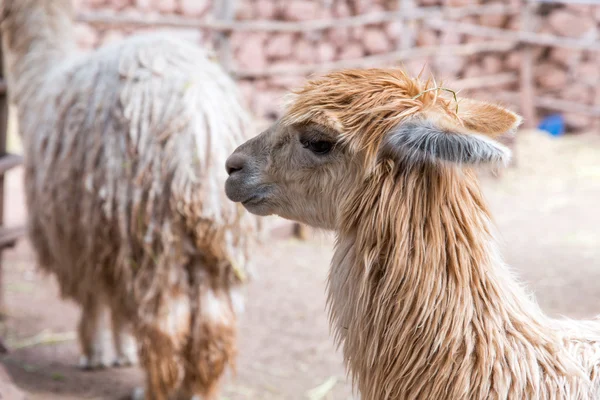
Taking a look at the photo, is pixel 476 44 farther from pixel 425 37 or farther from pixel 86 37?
pixel 86 37

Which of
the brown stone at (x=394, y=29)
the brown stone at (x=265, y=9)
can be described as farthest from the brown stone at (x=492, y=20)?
the brown stone at (x=265, y=9)

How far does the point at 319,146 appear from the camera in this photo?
2029 millimetres

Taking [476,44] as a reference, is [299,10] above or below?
above

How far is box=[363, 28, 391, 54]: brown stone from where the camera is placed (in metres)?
10.5

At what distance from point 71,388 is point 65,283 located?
0.61 meters

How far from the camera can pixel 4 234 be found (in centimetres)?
467

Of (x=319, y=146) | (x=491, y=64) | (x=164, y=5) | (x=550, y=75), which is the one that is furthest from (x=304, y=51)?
(x=319, y=146)

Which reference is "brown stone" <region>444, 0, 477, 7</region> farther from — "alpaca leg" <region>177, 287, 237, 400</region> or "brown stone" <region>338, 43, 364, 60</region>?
"alpaca leg" <region>177, 287, 237, 400</region>

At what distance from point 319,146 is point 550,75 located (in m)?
9.99

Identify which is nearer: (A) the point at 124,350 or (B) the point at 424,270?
(B) the point at 424,270

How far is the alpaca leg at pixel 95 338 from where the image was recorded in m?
4.04

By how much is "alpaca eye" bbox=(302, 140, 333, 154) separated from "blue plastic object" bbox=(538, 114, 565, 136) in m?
9.57

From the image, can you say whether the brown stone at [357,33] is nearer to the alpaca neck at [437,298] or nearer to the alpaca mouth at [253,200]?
the alpaca mouth at [253,200]

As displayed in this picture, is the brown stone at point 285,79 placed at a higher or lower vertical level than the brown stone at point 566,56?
lower
